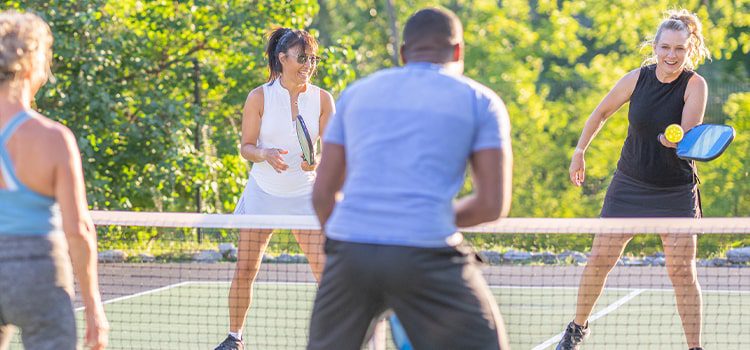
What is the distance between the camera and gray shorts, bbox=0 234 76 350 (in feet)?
12.1

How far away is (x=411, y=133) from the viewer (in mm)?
3523

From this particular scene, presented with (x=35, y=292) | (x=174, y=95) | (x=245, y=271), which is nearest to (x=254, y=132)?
(x=245, y=271)

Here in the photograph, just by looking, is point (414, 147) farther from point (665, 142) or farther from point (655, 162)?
point (655, 162)

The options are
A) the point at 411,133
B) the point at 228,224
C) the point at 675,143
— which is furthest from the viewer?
the point at 675,143

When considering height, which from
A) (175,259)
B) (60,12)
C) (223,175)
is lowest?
(175,259)

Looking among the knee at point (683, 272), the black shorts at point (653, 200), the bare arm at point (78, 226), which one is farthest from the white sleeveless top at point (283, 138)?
Answer: the bare arm at point (78, 226)

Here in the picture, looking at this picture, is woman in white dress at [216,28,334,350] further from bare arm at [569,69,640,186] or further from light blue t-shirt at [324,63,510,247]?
light blue t-shirt at [324,63,510,247]

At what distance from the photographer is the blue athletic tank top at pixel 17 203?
12.1 ft

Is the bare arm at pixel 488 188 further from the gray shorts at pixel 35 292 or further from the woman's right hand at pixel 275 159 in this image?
the woman's right hand at pixel 275 159

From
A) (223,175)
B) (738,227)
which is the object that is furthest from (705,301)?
(223,175)

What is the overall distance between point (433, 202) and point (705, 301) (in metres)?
6.88

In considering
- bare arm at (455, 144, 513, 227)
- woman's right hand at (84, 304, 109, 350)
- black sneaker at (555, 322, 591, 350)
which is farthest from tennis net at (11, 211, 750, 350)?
woman's right hand at (84, 304, 109, 350)

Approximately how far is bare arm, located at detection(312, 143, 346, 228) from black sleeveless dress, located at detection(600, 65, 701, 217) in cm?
301

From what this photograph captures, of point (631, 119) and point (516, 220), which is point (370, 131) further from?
point (631, 119)
